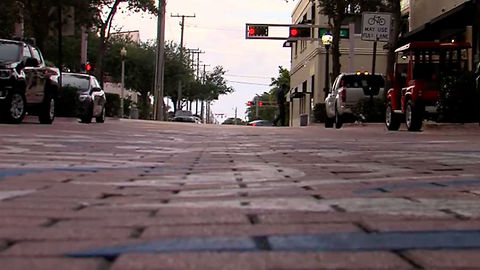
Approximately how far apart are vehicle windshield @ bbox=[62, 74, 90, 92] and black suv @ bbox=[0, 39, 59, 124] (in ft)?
15.5

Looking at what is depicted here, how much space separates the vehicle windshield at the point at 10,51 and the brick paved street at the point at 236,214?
744cm

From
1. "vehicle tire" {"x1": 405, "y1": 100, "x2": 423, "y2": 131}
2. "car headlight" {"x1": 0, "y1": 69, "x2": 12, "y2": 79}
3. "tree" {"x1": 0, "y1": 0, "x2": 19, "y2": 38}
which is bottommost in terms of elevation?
"vehicle tire" {"x1": 405, "y1": 100, "x2": 423, "y2": 131}

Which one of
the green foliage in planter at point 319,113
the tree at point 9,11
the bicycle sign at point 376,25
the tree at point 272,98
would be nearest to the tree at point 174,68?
the tree at point 272,98

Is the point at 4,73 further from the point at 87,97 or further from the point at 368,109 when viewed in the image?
the point at 368,109

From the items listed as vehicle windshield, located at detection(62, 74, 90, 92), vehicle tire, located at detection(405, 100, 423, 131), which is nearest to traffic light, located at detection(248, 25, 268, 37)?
vehicle windshield, located at detection(62, 74, 90, 92)

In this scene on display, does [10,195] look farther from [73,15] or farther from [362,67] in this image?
[362,67]

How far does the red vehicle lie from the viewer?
16375mm

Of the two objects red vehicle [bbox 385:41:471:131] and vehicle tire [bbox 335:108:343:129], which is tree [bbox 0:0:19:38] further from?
red vehicle [bbox 385:41:471:131]

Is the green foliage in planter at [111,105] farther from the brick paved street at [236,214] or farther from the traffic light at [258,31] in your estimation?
the brick paved street at [236,214]

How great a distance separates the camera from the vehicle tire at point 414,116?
54.1 feet

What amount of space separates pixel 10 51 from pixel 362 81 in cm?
1297

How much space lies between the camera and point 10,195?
412cm

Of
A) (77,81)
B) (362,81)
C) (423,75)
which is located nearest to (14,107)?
(77,81)

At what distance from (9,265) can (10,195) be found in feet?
6.12
